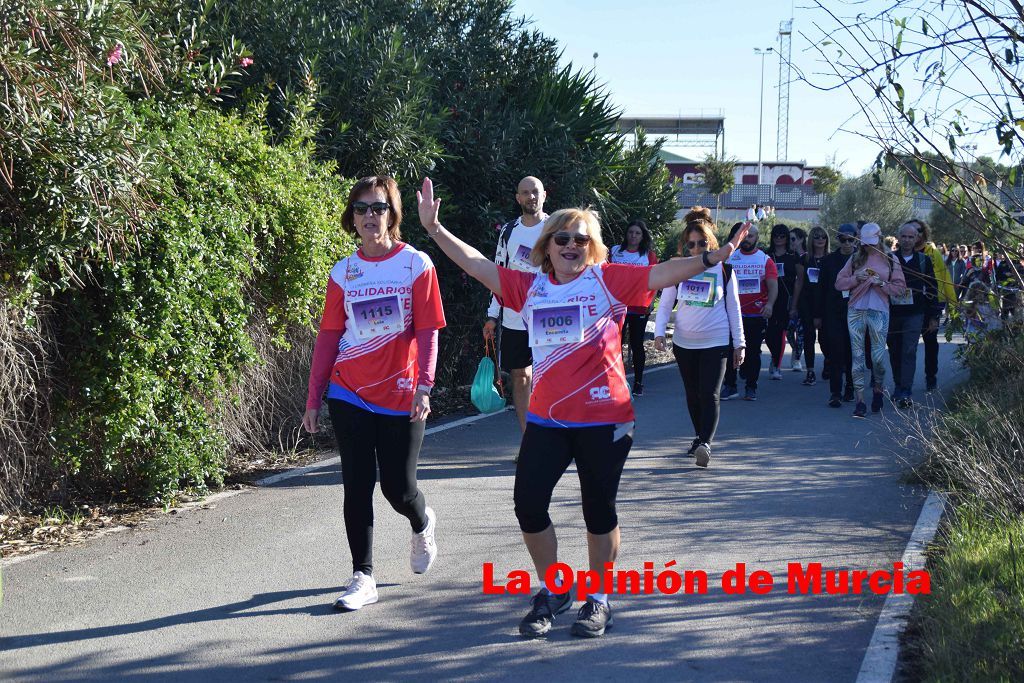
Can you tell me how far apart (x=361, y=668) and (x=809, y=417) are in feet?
26.1

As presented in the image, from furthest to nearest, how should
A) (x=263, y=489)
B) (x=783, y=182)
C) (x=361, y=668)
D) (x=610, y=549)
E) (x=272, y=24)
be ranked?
(x=783, y=182), (x=272, y=24), (x=263, y=489), (x=610, y=549), (x=361, y=668)

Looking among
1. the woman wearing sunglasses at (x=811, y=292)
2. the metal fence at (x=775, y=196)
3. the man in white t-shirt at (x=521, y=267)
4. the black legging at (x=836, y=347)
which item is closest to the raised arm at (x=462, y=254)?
the man in white t-shirt at (x=521, y=267)

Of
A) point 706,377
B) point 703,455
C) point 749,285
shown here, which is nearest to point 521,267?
point 706,377

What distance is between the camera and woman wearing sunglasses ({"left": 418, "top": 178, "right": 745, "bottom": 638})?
483 centimetres

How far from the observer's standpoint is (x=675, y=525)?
6797mm

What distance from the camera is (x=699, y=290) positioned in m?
8.84

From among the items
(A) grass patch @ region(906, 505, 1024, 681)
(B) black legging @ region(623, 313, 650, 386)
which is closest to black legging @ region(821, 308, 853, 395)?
(B) black legging @ region(623, 313, 650, 386)

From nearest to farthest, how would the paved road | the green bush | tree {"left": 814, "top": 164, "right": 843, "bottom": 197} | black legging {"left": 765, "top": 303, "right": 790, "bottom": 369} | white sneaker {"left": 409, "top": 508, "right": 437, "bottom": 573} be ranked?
1. the paved road
2. white sneaker {"left": 409, "top": 508, "right": 437, "bottom": 573}
3. the green bush
4. black legging {"left": 765, "top": 303, "right": 790, "bottom": 369}
5. tree {"left": 814, "top": 164, "right": 843, "bottom": 197}

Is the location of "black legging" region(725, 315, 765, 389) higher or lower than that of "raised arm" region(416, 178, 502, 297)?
lower

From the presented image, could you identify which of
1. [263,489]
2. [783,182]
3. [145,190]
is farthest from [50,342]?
[783,182]

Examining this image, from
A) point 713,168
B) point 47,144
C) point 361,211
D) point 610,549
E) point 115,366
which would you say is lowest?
point 610,549

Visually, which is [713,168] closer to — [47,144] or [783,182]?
[783,182]

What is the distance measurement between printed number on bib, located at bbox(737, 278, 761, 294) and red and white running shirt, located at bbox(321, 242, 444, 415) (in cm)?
795

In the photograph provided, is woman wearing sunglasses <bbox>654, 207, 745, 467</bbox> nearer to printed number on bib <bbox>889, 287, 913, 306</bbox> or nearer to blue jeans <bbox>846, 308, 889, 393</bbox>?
blue jeans <bbox>846, 308, 889, 393</bbox>
